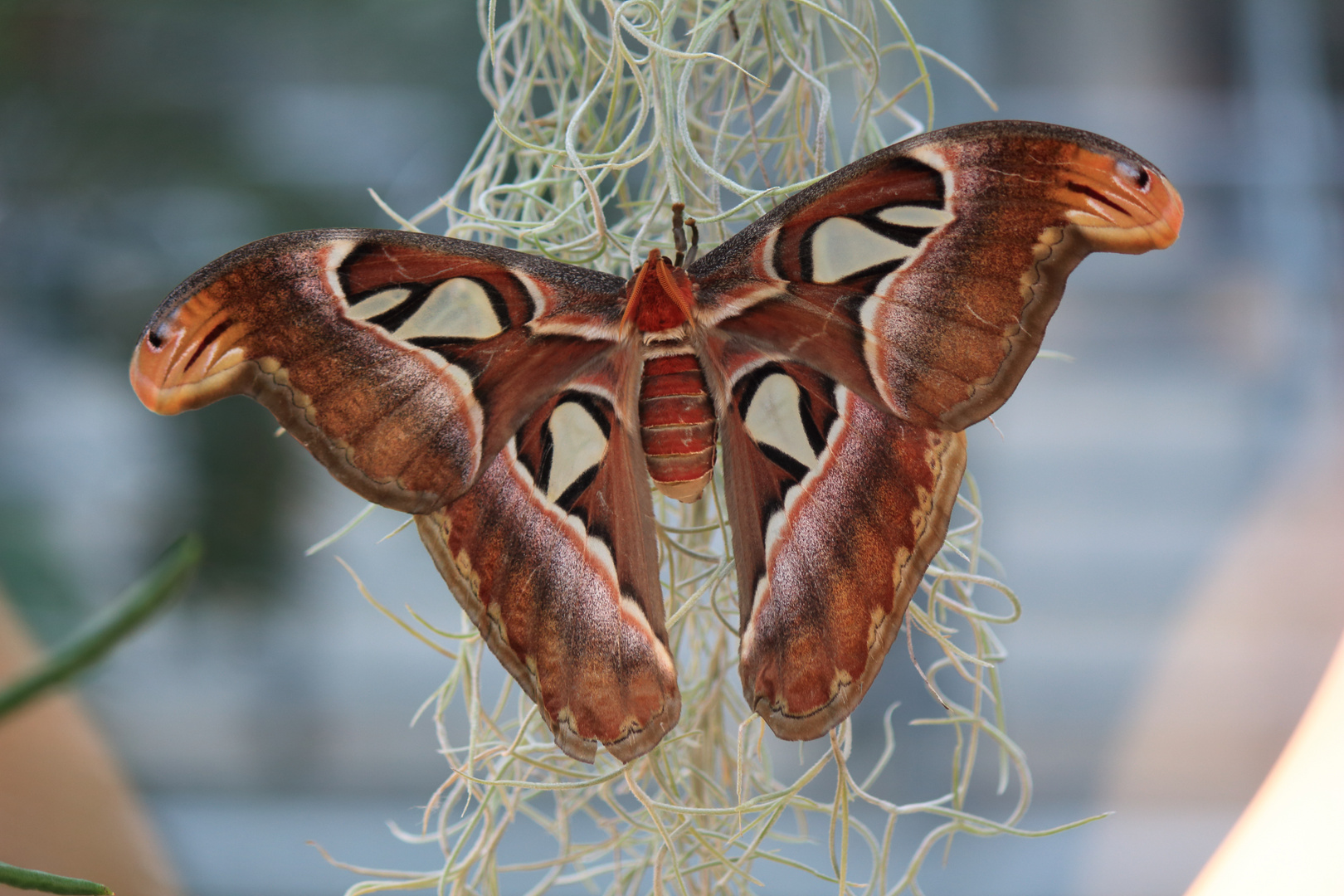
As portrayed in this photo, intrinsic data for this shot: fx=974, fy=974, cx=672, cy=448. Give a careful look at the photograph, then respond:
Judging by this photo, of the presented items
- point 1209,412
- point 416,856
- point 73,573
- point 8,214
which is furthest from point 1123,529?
point 8,214

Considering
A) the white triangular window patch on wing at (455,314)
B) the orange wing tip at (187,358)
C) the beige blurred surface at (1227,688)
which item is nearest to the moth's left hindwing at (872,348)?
the white triangular window patch on wing at (455,314)

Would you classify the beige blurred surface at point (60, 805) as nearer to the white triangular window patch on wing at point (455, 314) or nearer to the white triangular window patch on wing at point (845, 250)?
the white triangular window patch on wing at point (455, 314)

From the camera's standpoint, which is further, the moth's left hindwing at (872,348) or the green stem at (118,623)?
the moth's left hindwing at (872,348)

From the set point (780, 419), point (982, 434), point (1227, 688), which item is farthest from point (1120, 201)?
point (1227, 688)

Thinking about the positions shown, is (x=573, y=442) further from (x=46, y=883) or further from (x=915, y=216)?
(x=46, y=883)

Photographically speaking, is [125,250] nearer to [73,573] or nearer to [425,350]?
[73,573]

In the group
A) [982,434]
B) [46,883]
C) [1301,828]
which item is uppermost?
[982,434]

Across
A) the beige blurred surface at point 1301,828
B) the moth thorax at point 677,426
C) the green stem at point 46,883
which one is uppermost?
the moth thorax at point 677,426
